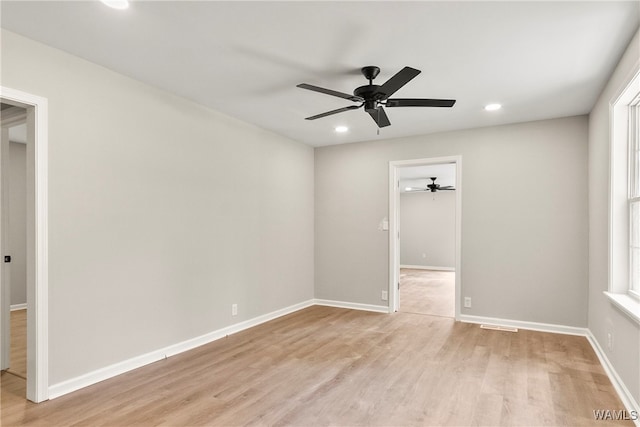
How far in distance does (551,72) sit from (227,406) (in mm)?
3487

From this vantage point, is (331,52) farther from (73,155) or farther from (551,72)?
(73,155)

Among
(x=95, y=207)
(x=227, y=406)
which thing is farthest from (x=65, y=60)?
(x=227, y=406)

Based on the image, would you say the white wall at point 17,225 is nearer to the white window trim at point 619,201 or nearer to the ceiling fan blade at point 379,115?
the ceiling fan blade at point 379,115

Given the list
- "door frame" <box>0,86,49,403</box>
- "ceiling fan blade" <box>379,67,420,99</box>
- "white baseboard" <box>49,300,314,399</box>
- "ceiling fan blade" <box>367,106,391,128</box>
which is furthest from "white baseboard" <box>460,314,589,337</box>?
"door frame" <box>0,86,49,403</box>

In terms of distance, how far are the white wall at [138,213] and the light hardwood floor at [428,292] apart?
227 cm

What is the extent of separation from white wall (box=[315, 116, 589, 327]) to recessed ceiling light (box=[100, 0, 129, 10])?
3.78 m

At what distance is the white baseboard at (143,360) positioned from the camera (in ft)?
8.73

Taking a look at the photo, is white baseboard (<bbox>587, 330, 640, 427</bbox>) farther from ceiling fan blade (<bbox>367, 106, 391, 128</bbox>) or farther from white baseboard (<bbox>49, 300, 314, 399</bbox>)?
white baseboard (<bbox>49, 300, 314, 399</bbox>)

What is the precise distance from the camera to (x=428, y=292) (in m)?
6.75

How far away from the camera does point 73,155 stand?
8.97ft

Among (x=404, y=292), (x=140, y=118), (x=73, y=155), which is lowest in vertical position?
(x=404, y=292)

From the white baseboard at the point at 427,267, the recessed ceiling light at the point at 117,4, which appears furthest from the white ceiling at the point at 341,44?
the white baseboard at the point at 427,267

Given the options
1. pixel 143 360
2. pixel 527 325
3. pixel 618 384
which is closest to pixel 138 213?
pixel 143 360

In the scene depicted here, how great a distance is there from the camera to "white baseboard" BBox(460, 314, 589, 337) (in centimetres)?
414
